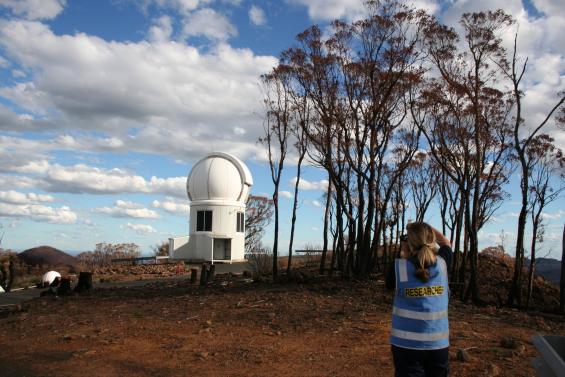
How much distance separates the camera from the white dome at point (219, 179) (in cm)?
3441

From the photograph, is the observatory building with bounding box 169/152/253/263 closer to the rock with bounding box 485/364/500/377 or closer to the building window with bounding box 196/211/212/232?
the building window with bounding box 196/211/212/232

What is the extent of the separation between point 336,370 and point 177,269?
838 inches

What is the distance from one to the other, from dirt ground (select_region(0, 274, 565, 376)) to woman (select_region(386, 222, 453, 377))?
206cm

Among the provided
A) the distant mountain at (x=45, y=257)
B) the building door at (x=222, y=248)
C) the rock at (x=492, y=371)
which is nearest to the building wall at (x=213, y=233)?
the building door at (x=222, y=248)

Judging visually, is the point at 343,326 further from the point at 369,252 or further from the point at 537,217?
the point at 537,217

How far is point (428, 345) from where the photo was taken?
3943mm

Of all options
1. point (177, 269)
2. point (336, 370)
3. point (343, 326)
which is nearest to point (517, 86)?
point (343, 326)

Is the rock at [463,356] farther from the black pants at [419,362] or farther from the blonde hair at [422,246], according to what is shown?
the blonde hair at [422,246]

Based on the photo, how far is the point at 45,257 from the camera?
100 ft

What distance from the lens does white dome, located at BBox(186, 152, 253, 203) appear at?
3441 centimetres

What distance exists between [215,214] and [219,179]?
224 centimetres

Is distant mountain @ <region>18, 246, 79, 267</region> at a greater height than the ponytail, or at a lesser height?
lesser

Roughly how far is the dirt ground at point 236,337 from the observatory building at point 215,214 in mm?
21536

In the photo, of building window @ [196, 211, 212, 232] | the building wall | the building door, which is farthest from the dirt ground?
the building door
